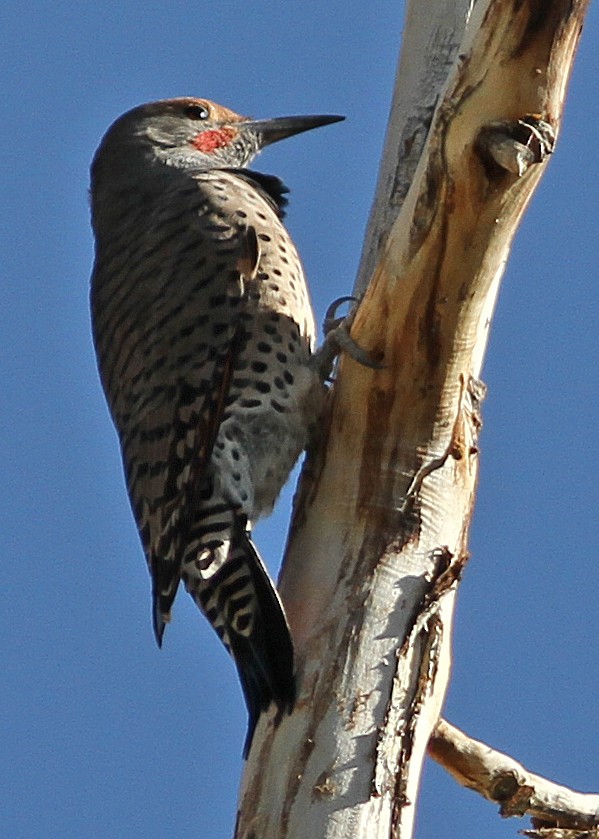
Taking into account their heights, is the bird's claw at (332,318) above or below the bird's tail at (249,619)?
above

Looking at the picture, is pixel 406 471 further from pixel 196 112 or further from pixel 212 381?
pixel 196 112

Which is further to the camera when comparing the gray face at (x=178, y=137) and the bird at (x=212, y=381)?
the gray face at (x=178, y=137)

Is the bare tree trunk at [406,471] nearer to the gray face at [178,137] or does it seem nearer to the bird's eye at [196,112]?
the gray face at [178,137]

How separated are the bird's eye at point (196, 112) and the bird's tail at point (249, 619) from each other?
2146mm

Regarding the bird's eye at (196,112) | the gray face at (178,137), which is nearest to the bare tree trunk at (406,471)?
the gray face at (178,137)

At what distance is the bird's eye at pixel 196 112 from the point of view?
5410 millimetres

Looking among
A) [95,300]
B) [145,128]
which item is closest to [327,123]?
[145,128]

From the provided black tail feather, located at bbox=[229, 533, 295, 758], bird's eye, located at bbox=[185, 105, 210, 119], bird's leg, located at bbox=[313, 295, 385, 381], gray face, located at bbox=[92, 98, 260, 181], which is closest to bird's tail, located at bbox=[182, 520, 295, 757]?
black tail feather, located at bbox=[229, 533, 295, 758]

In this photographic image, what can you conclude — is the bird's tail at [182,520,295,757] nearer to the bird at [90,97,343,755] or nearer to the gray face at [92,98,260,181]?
the bird at [90,97,343,755]

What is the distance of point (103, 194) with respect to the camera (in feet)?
17.1

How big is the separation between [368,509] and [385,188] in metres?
0.91

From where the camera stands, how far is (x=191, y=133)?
17.6ft

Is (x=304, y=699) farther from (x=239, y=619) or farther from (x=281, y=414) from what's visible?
(x=281, y=414)

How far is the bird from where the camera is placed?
371 cm
